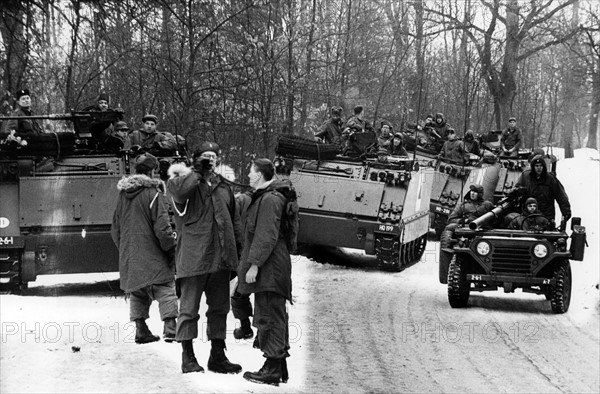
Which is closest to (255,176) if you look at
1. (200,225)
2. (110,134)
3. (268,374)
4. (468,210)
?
(200,225)

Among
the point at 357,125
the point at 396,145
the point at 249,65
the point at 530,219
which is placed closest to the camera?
the point at 530,219

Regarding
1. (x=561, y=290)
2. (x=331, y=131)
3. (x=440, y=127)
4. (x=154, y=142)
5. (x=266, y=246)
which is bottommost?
(x=561, y=290)

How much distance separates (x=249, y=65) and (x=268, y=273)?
28.6 ft

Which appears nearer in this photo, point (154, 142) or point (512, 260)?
point (512, 260)

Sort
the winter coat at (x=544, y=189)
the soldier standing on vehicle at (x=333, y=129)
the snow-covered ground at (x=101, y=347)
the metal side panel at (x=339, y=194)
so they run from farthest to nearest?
1. the soldier standing on vehicle at (x=333, y=129)
2. the metal side panel at (x=339, y=194)
3. the winter coat at (x=544, y=189)
4. the snow-covered ground at (x=101, y=347)

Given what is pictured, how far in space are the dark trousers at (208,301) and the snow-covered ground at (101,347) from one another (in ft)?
1.09

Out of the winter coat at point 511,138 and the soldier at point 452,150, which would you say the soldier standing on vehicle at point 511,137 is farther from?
the soldier at point 452,150

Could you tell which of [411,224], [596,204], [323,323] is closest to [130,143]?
[323,323]

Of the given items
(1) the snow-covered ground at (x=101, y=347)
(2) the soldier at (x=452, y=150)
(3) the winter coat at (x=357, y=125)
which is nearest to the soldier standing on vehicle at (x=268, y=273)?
(1) the snow-covered ground at (x=101, y=347)

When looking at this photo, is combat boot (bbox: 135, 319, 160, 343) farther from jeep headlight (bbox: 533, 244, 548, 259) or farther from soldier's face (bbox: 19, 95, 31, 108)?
jeep headlight (bbox: 533, 244, 548, 259)

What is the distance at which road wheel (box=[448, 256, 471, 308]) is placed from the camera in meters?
12.3

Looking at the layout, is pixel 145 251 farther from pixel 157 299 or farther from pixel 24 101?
pixel 24 101

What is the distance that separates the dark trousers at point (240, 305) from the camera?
867cm

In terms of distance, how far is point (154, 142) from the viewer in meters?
12.7
